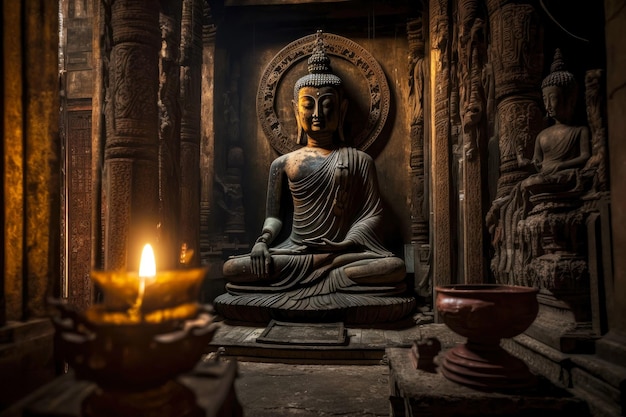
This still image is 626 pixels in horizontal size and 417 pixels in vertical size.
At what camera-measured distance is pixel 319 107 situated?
6508mm

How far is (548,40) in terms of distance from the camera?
365 centimetres

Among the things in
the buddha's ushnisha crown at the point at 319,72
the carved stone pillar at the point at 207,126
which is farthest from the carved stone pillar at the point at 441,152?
the carved stone pillar at the point at 207,126

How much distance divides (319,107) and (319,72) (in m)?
0.53

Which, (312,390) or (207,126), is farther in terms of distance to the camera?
(207,126)

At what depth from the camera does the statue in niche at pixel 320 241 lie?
5.02 m

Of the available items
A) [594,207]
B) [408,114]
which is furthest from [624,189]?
[408,114]

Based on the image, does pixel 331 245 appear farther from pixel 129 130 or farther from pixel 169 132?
pixel 129 130

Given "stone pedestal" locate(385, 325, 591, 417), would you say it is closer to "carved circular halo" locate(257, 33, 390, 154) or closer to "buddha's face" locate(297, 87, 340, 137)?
"buddha's face" locate(297, 87, 340, 137)

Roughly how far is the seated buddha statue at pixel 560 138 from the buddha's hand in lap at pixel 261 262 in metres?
3.15

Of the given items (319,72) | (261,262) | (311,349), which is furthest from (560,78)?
(319,72)

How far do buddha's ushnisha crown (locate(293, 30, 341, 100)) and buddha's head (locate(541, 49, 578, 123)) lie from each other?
379 centimetres

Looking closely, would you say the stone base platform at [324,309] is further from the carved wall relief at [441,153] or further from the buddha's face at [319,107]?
the buddha's face at [319,107]

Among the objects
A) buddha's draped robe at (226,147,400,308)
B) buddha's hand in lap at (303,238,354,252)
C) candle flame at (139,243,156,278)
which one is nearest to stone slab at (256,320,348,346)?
buddha's draped robe at (226,147,400,308)

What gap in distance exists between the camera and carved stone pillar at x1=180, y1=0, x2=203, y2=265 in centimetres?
582
